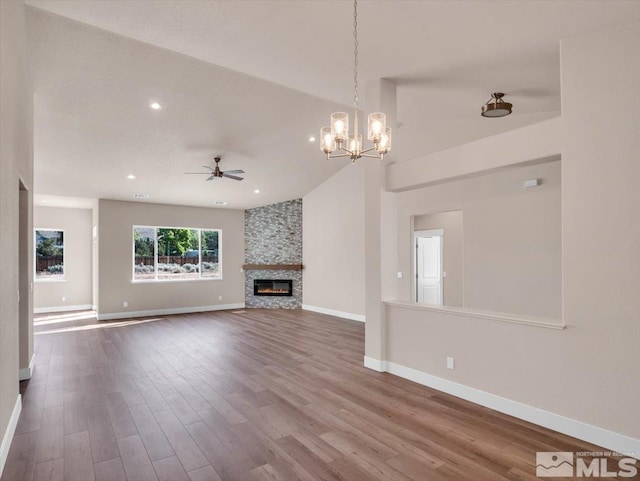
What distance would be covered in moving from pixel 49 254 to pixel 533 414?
37.4 ft

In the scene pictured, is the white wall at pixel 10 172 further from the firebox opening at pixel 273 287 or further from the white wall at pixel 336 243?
the firebox opening at pixel 273 287

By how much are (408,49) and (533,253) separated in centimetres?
318

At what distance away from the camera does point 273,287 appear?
10.1 metres

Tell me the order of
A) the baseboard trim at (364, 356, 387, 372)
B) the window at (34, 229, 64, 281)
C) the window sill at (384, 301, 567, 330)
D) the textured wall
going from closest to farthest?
1. the window sill at (384, 301, 567, 330)
2. the baseboard trim at (364, 356, 387, 372)
3. the window at (34, 229, 64, 281)
4. the textured wall

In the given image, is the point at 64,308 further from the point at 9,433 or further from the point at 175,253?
the point at 9,433

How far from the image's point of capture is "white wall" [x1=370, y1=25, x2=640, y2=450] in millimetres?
2625

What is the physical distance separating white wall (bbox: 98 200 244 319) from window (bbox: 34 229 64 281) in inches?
96.1

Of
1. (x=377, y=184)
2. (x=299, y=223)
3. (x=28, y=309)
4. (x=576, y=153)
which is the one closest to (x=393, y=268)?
(x=377, y=184)

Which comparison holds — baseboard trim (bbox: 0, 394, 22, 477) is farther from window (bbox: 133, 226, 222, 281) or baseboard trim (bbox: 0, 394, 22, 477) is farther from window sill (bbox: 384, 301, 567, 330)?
window (bbox: 133, 226, 222, 281)

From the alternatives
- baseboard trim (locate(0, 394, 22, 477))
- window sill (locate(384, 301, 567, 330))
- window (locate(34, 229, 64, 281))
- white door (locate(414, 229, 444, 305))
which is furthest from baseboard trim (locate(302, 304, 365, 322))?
window (locate(34, 229, 64, 281))

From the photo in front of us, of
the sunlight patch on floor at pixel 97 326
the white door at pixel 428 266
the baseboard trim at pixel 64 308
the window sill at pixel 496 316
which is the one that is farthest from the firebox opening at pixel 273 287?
the window sill at pixel 496 316

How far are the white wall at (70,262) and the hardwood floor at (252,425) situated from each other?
210 inches

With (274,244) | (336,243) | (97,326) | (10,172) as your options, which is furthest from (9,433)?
(274,244)

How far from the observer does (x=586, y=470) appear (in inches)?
94.0
